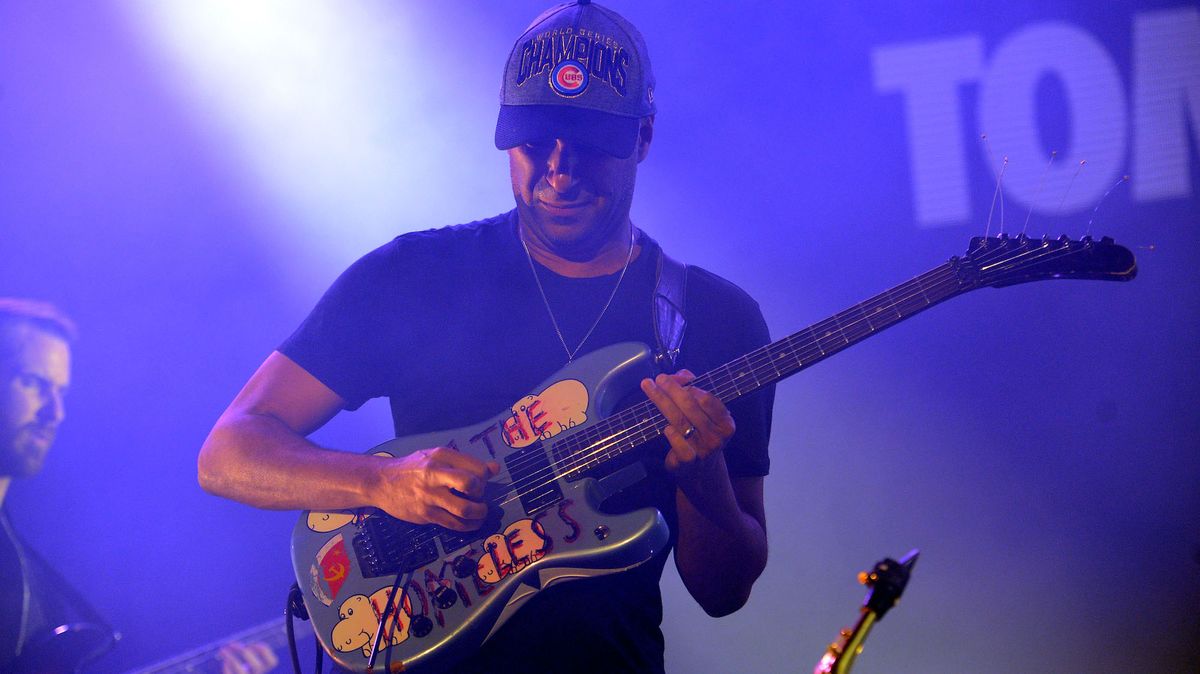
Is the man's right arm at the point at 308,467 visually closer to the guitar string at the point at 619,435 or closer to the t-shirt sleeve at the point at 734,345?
the guitar string at the point at 619,435

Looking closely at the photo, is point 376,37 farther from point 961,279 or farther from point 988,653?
point 988,653

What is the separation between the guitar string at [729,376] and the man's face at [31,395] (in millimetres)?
2055

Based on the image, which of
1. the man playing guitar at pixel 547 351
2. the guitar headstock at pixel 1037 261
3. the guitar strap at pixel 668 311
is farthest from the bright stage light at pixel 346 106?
the guitar headstock at pixel 1037 261

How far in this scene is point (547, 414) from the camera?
6.91 ft

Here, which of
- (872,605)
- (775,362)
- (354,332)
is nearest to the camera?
(872,605)

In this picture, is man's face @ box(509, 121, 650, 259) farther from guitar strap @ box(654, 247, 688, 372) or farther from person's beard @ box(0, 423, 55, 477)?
person's beard @ box(0, 423, 55, 477)

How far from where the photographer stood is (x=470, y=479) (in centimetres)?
189

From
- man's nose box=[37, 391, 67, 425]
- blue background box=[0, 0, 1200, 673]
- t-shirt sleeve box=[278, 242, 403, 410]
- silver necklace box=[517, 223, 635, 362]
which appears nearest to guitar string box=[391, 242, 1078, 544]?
silver necklace box=[517, 223, 635, 362]

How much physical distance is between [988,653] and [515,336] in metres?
2.25

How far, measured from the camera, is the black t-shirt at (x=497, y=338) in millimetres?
2174

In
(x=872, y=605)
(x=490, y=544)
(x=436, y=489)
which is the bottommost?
(x=872, y=605)

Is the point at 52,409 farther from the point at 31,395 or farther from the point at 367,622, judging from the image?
the point at 367,622

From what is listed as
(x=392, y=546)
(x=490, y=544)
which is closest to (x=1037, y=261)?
(x=490, y=544)

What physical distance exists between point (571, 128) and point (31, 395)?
2426 millimetres
